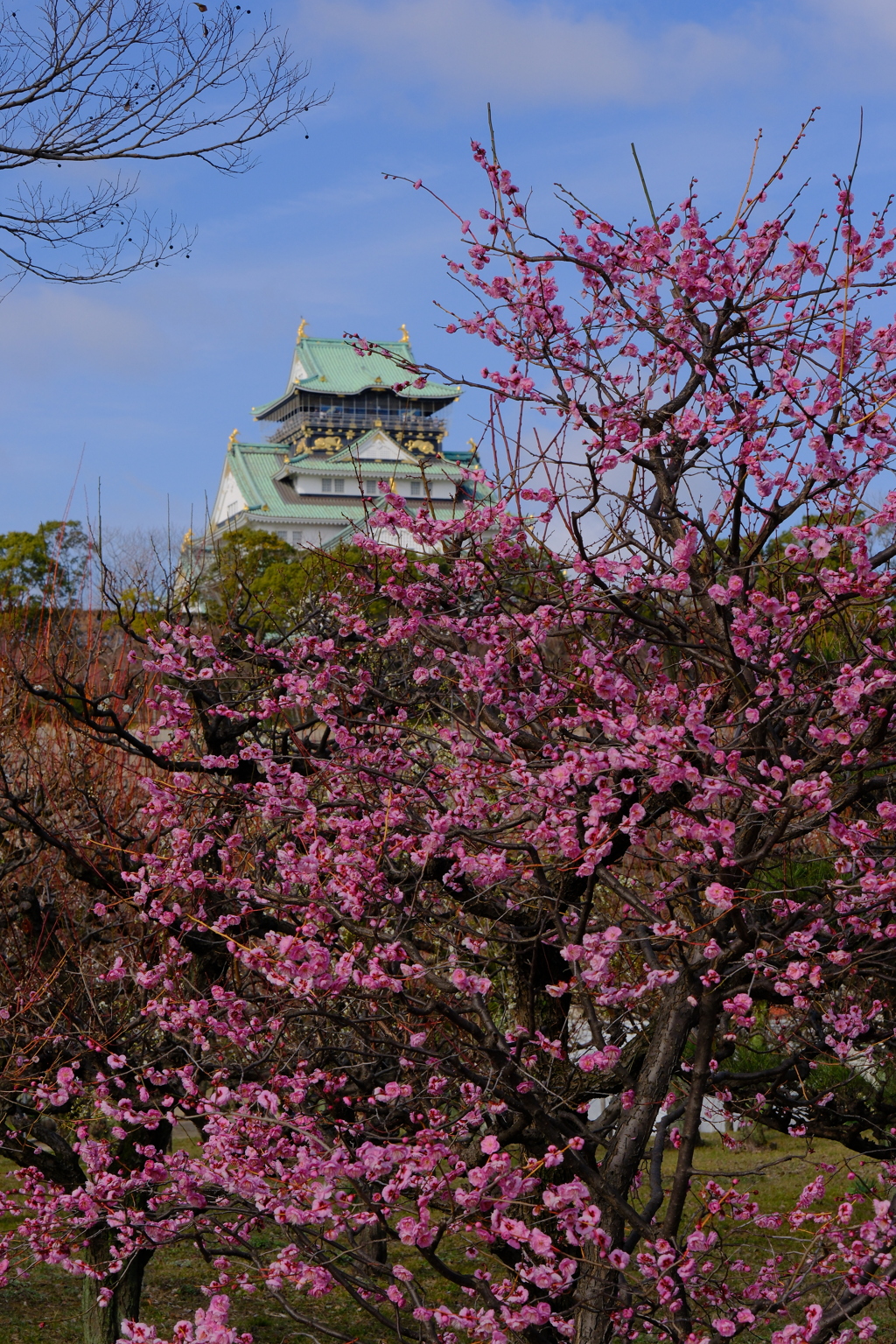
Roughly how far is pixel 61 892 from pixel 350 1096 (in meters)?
3.09

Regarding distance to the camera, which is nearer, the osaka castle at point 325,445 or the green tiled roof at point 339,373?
the osaka castle at point 325,445

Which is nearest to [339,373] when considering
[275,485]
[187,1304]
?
[275,485]

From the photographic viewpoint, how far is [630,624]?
4.93 m

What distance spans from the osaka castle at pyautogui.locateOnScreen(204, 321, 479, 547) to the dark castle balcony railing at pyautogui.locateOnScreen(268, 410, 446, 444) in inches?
1.6

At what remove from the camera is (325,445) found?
53.0 meters

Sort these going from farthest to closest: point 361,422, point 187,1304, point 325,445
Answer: point 361,422, point 325,445, point 187,1304

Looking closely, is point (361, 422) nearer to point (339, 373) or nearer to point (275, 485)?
point (339, 373)

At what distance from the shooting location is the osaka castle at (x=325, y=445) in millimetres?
51094

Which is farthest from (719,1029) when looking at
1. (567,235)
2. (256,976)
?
(567,235)

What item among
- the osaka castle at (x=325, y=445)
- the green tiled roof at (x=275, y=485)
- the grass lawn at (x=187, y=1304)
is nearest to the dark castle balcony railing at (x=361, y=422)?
the osaka castle at (x=325, y=445)

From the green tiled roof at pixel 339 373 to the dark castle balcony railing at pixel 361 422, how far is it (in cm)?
98

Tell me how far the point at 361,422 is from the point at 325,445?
9.80 ft

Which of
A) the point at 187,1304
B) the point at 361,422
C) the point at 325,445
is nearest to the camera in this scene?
the point at 187,1304

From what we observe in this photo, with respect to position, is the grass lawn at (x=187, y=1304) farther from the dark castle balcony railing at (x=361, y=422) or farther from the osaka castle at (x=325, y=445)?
the dark castle balcony railing at (x=361, y=422)
